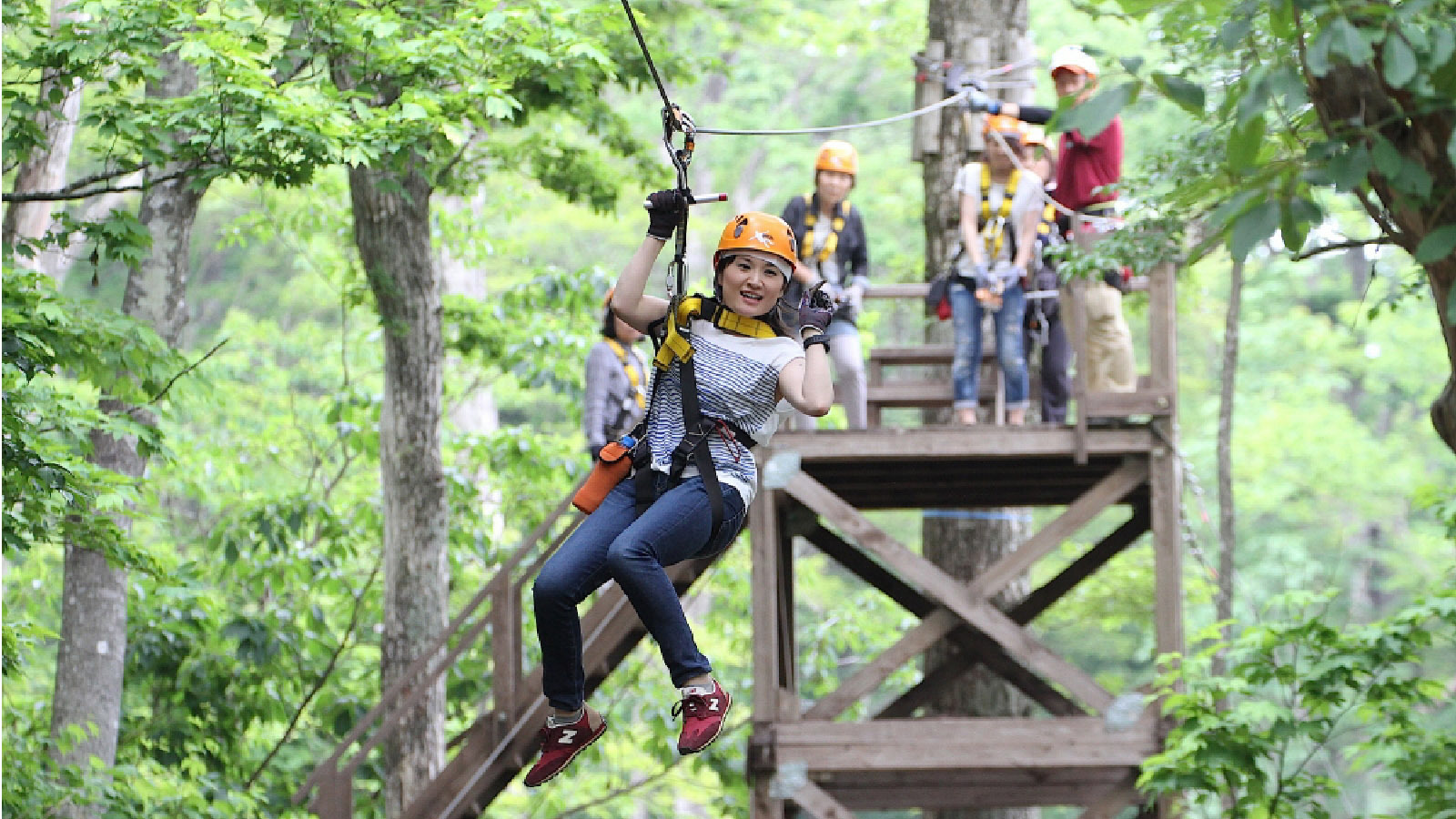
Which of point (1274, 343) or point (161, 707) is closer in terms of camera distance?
point (161, 707)

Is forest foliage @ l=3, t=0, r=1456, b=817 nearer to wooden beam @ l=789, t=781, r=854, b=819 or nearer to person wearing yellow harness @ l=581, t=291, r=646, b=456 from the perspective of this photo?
person wearing yellow harness @ l=581, t=291, r=646, b=456

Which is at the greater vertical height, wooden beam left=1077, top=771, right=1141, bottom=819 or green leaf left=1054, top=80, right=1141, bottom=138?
green leaf left=1054, top=80, right=1141, bottom=138

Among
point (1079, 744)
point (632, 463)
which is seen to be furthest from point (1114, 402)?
point (632, 463)

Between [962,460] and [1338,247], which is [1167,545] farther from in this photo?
[1338,247]

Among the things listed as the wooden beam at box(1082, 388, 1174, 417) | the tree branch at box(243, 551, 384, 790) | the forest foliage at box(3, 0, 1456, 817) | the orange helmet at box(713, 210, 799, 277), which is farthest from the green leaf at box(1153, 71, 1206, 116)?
the tree branch at box(243, 551, 384, 790)

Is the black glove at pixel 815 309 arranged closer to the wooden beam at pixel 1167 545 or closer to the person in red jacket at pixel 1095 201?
the person in red jacket at pixel 1095 201

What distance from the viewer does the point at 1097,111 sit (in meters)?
3.61

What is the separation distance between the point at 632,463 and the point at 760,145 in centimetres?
2372

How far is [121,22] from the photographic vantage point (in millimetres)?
7363

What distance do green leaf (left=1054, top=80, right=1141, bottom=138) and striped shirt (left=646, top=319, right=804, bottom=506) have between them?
1.57 meters

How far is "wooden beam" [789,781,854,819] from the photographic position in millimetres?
9195

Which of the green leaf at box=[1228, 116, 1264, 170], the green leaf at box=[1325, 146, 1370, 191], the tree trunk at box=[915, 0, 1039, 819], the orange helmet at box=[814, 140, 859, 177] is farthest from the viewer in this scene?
the tree trunk at box=[915, 0, 1039, 819]

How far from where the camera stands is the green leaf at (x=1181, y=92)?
3822 millimetres

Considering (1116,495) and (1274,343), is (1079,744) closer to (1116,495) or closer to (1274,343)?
(1116,495)
